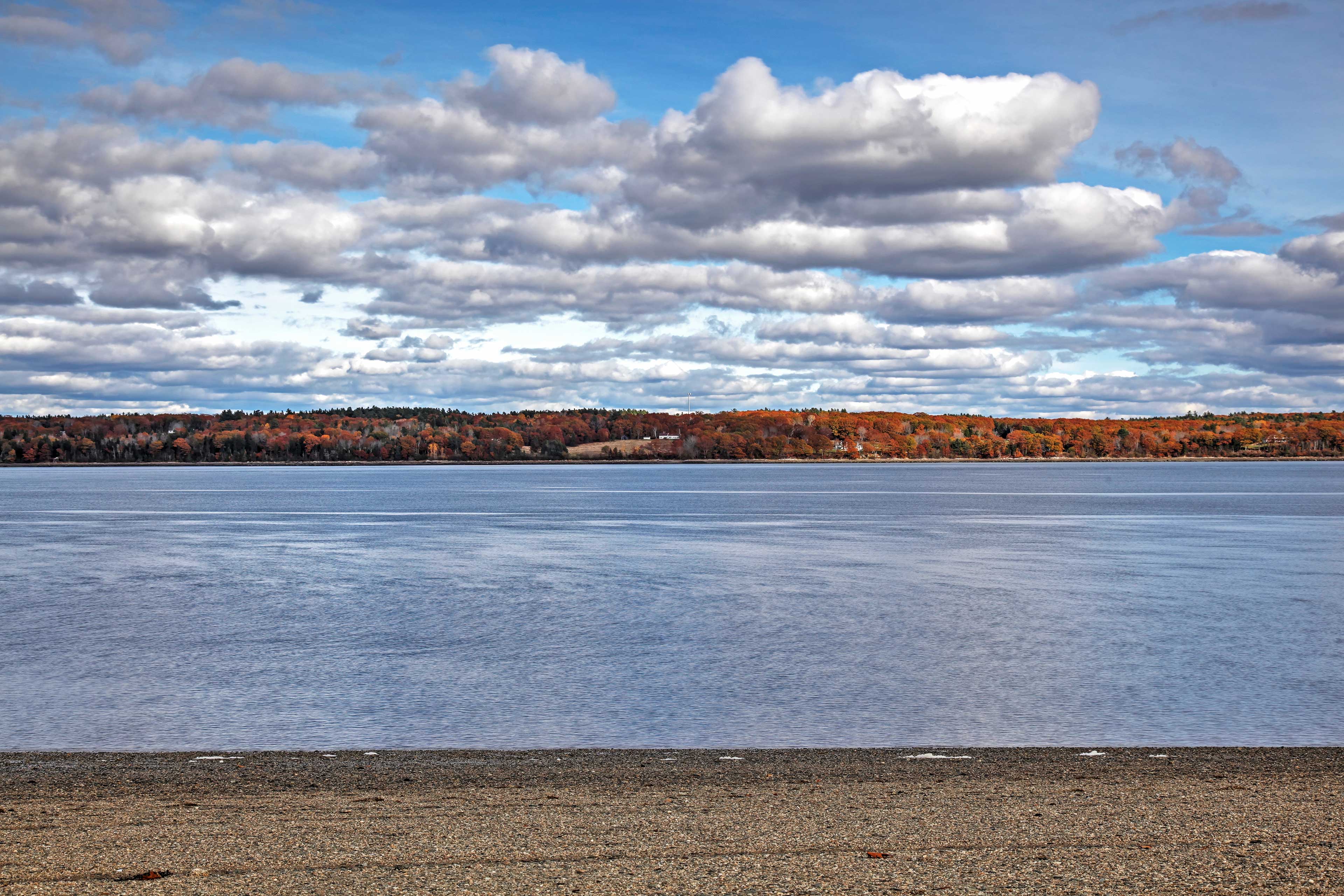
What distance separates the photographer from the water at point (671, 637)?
55.6 feet

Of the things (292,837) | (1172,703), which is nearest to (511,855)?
(292,837)

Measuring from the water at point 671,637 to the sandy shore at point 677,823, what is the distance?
2.83 metres

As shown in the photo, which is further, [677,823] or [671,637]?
[671,637]

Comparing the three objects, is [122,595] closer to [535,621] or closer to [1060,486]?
[535,621]

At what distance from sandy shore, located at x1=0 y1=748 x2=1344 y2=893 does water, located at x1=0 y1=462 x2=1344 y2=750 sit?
9.29 ft

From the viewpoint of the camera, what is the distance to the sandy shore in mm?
7758

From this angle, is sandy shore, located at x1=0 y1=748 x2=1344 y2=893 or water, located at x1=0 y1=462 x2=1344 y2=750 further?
water, located at x1=0 y1=462 x2=1344 y2=750

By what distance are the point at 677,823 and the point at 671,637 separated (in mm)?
16812

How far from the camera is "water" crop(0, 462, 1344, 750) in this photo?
667 inches

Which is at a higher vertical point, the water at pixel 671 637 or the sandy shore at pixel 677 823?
the sandy shore at pixel 677 823

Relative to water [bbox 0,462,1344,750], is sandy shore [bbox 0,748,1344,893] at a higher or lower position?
higher

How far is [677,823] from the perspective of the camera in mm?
9578

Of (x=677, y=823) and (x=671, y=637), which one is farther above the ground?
(x=677, y=823)

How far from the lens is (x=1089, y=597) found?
33156 millimetres
